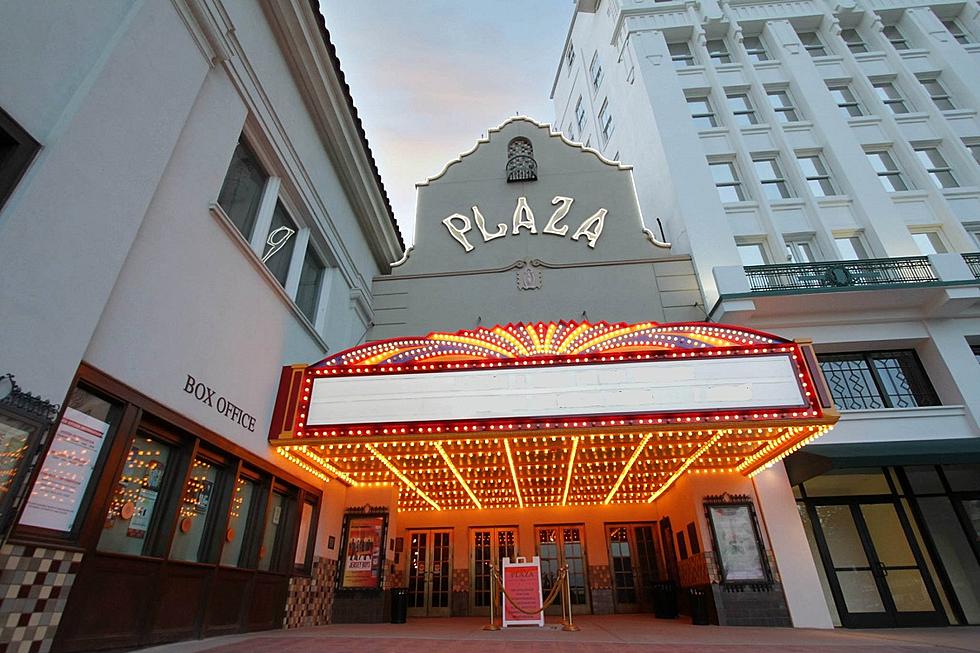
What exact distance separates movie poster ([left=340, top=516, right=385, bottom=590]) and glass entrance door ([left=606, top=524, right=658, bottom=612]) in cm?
779

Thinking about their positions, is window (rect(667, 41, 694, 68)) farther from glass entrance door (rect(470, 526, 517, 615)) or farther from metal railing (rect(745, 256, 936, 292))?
glass entrance door (rect(470, 526, 517, 615))

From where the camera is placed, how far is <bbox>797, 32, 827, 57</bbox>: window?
1834 cm

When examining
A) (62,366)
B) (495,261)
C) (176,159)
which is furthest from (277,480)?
(495,261)

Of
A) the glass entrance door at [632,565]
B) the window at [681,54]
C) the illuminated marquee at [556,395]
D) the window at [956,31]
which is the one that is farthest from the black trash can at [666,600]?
the window at [956,31]

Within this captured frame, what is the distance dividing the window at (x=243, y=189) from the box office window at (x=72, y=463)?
13.6 ft

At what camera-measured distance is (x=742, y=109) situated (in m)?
16.9

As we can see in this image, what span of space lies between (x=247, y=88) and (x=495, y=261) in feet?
26.9

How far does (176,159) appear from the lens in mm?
6738

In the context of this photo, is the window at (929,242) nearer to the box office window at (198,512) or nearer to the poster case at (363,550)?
the poster case at (363,550)

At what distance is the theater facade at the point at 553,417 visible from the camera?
8.55 metres

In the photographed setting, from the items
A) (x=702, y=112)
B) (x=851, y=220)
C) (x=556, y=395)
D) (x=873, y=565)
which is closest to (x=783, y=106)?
(x=702, y=112)

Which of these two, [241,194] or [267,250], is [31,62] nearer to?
[241,194]

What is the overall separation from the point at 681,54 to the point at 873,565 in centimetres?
1817

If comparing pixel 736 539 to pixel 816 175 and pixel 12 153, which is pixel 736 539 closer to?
pixel 816 175
